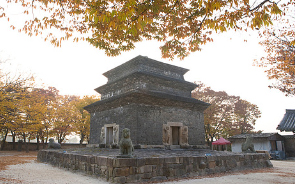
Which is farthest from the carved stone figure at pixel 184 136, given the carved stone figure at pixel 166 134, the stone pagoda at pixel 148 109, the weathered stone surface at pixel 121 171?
the weathered stone surface at pixel 121 171

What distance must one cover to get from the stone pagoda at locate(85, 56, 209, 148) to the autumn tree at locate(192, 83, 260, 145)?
15.5 meters

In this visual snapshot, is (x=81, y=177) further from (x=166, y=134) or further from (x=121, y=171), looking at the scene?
(x=166, y=134)

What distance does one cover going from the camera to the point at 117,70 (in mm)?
15906

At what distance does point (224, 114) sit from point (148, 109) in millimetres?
21290

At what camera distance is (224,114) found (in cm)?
2998

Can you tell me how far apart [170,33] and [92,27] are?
10.3 feet

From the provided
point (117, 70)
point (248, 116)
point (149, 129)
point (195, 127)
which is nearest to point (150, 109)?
point (149, 129)

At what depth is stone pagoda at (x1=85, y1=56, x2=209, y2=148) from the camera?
1189 cm

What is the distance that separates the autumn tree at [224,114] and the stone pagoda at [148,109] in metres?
15.5

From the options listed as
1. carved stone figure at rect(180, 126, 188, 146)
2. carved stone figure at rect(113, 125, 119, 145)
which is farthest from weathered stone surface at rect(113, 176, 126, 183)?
carved stone figure at rect(180, 126, 188, 146)

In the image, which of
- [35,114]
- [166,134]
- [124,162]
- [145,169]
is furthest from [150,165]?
[35,114]

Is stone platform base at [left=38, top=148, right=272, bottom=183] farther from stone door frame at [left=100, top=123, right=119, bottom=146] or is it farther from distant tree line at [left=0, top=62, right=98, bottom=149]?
distant tree line at [left=0, top=62, right=98, bottom=149]

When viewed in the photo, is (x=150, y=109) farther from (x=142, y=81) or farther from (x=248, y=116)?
(x=248, y=116)

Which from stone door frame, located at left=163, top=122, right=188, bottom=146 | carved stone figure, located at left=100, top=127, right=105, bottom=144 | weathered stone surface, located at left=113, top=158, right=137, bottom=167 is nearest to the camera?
weathered stone surface, located at left=113, top=158, right=137, bottom=167
